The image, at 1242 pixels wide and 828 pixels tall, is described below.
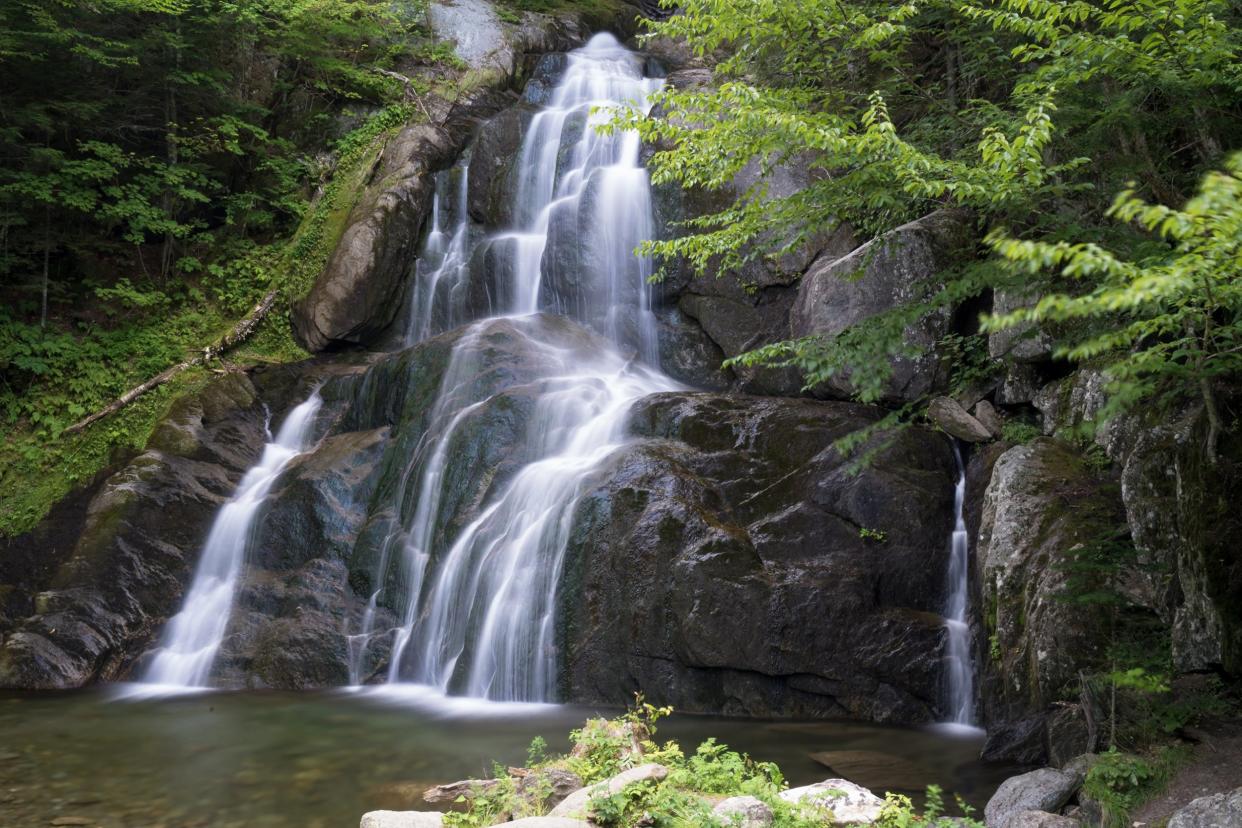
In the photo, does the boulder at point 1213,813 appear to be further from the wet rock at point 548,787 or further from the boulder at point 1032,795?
the wet rock at point 548,787

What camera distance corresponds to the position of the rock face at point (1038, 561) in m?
6.35

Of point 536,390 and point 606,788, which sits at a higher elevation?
point 536,390

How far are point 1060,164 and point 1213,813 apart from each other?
4320 millimetres

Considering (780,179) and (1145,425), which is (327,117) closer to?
(780,179)

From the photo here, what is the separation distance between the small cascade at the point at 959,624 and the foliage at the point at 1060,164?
2200 mm

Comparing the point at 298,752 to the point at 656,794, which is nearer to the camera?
the point at 656,794

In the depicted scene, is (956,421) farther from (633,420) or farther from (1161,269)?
(1161,269)

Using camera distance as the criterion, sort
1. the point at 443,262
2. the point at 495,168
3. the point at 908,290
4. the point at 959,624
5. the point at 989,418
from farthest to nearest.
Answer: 1. the point at 495,168
2. the point at 443,262
3. the point at 908,290
4. the point at 989,418
5. the point at 959,624

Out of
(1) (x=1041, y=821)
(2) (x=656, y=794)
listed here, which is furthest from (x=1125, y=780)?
(2) (x=656, y=794)

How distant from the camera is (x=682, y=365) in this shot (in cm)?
1314

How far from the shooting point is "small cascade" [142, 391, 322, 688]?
1057cm

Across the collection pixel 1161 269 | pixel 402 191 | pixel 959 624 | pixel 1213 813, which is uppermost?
pixel 402 191

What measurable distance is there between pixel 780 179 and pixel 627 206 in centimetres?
253

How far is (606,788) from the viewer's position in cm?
490
